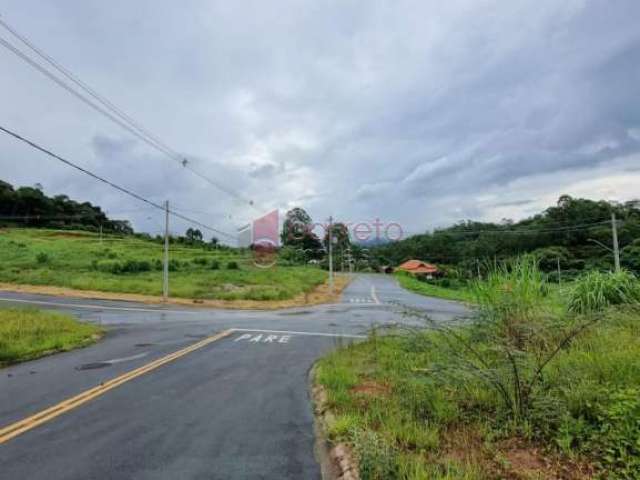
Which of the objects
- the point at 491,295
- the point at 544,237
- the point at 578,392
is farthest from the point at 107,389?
the point at 544,237

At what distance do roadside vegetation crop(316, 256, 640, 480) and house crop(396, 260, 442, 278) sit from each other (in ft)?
219

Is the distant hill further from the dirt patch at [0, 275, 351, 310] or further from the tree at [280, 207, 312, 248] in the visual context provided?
the dirt patch at [0, 275, 351, 310]

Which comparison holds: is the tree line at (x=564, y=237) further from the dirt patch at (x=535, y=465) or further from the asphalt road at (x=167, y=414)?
the dirt patch at (x=535, y=465)

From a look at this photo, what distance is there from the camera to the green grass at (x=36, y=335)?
922 cm

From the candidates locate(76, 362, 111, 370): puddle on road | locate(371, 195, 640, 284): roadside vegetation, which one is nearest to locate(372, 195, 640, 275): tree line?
locate(371, 195, 640, 284): roadside vegetation

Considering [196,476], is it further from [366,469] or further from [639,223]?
[639,223]

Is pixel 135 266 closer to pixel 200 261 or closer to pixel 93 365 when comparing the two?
pixel 200 261

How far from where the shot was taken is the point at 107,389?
643cm

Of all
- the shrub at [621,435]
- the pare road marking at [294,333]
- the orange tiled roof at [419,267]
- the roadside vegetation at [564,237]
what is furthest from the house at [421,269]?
the shrub at [621,435]

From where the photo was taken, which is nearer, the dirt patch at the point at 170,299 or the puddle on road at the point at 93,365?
the puddle on road at the point at 93,365

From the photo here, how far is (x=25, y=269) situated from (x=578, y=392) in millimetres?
43640

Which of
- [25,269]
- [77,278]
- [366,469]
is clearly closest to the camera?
[366,469]

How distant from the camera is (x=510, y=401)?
417cm

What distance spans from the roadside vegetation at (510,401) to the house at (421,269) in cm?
6663
